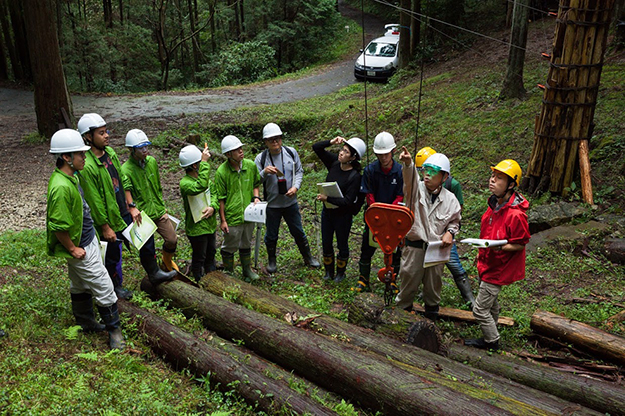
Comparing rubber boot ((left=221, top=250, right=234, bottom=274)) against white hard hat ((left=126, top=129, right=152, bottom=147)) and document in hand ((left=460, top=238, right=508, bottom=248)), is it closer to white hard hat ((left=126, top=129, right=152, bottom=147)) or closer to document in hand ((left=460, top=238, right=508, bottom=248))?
white hard hat ((left=126, top=129, right=152, bottom=147))

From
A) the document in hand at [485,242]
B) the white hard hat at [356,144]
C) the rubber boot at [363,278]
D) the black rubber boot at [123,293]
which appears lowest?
the rubber boot at [363,278]

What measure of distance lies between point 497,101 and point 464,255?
243 inches

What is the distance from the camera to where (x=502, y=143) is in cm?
1091

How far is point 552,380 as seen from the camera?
4461 millimetres

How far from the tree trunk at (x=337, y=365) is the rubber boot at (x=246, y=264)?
152 centimetres

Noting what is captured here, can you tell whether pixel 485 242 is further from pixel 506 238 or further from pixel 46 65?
pixel 46 65

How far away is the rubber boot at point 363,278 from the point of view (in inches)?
264

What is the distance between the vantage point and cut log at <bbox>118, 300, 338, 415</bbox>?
382 centimetres

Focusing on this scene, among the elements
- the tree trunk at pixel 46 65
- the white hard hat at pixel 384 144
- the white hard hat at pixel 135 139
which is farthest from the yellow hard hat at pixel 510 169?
the tree trunk at pixel 46 65

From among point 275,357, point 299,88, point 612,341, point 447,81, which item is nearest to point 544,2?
point 447,81

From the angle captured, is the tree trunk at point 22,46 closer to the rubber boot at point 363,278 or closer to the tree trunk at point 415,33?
the tree trunk at point 415,33

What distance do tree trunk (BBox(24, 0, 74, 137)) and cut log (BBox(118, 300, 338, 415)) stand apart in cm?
1097

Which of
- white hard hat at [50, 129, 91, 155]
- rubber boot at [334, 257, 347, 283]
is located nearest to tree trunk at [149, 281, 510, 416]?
white hard hat at [50, 129, 91, 155]

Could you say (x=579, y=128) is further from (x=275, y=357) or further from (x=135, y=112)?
(x=135, y=112)
